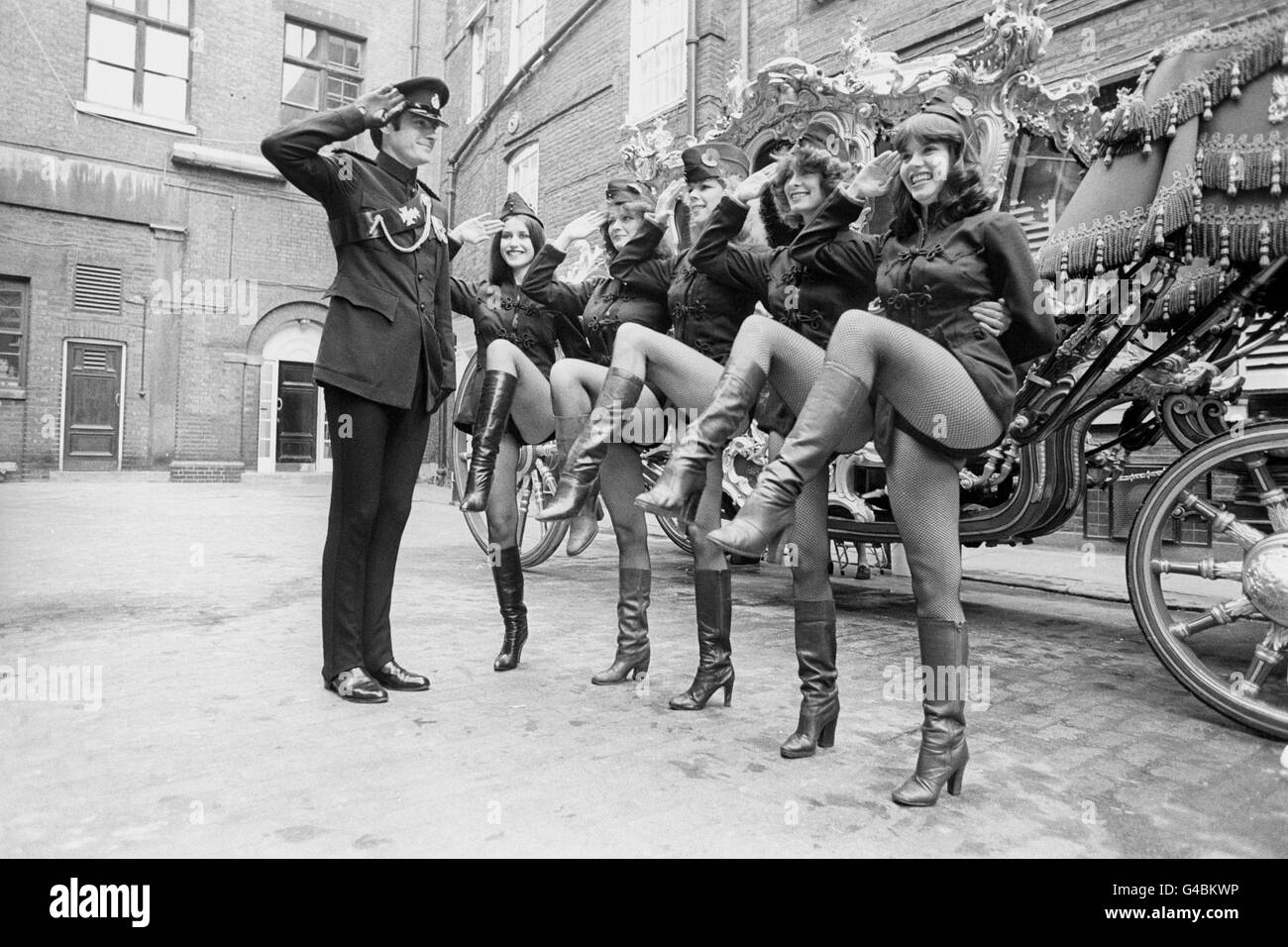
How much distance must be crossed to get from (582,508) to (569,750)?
0.86m

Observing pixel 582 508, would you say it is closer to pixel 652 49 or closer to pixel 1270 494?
pixel 1270 494

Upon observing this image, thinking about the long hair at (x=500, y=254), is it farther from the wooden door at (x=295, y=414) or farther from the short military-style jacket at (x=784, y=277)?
the wooden door at (x=295, y=414)

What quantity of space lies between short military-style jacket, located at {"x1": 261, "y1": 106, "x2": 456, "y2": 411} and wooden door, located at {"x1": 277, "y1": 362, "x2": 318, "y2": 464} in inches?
686

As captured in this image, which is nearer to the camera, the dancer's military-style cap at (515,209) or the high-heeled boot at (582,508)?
the high-heeled boot at (582,508)

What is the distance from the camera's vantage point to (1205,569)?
3.11 metres

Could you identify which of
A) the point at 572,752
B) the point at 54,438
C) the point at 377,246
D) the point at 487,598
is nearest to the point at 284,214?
the point at 54,438

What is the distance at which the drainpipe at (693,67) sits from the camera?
11508 mm

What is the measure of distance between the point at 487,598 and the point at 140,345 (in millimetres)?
16153

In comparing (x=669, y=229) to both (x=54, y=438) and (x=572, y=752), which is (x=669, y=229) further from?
Result: (x=54, y=438)

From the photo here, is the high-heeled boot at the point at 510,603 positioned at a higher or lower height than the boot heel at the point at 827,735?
higher

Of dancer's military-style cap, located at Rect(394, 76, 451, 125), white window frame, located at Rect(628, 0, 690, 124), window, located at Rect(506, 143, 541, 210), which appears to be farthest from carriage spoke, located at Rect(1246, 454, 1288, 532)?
window, located at Rect(506, 143, 541, 210)

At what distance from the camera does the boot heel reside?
2.62 m

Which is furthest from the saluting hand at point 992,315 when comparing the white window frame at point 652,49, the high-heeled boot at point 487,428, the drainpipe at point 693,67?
the white window frame at point 652,49

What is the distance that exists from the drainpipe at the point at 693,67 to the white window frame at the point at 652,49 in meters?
0.35
